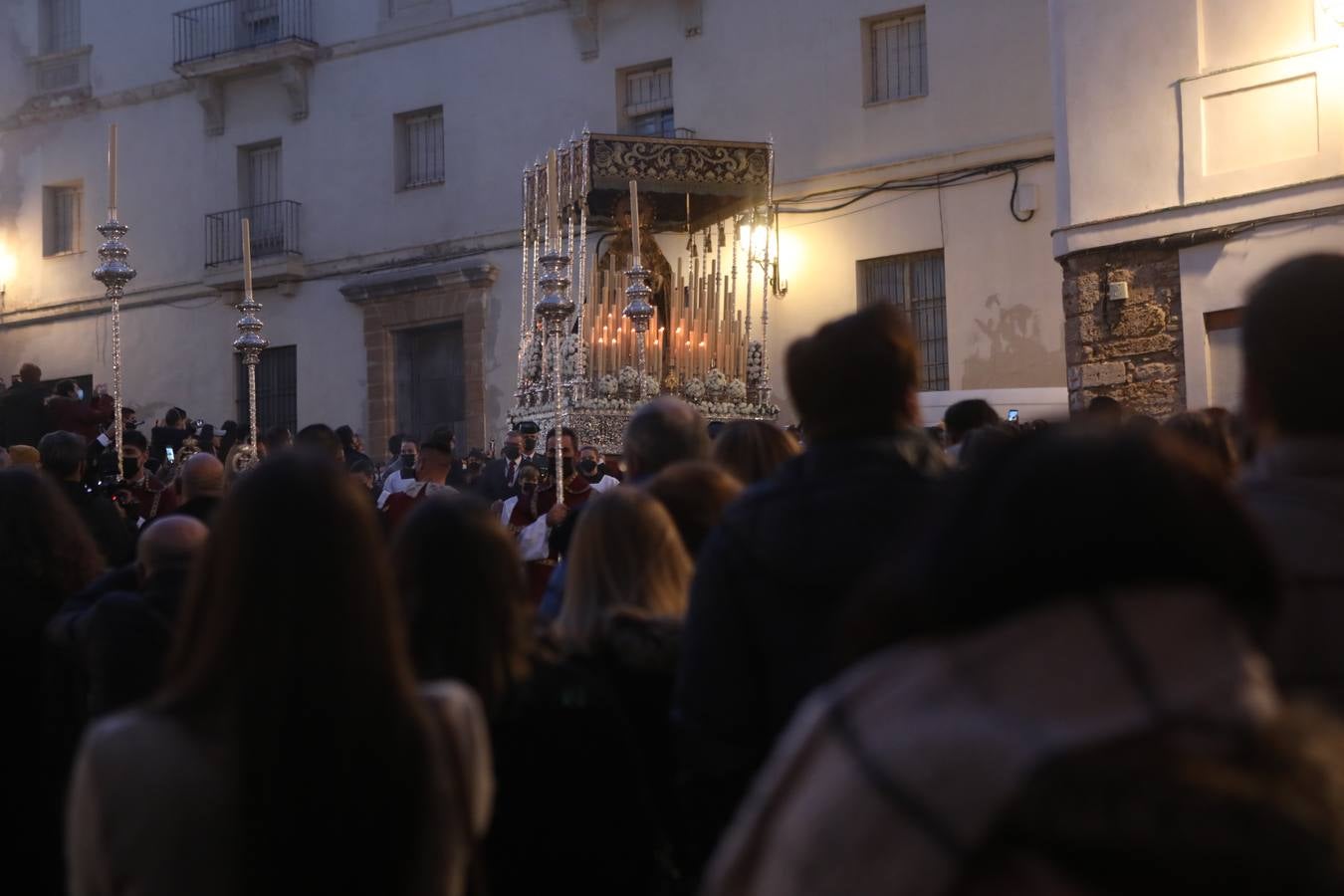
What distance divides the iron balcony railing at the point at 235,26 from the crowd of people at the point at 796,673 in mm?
18945

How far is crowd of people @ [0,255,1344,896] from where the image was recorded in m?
1.30

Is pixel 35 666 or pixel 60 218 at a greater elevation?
pixel 60 218

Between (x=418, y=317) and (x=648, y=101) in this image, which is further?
(x=418, y=317)

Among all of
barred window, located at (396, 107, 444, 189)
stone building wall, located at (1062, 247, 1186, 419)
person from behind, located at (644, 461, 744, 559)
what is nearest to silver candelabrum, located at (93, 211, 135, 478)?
person from behind, located at (644, 461, 744, 559)

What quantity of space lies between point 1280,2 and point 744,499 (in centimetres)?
913

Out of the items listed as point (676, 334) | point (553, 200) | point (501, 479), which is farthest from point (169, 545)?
point (676, 334)

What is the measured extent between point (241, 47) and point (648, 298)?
11.7m

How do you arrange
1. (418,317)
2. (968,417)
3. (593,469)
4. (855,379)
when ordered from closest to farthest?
(855,379), (968,417), (593,469), (418,317)

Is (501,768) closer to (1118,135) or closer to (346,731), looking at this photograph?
(346,731)

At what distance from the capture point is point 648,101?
18844 mm

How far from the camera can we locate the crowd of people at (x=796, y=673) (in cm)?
130

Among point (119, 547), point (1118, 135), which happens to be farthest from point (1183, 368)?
point (119, 547)

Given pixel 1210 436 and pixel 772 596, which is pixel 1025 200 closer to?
pixel 1210 436

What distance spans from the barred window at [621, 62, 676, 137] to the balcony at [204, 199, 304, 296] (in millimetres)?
5167
